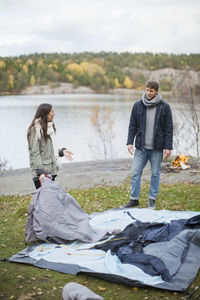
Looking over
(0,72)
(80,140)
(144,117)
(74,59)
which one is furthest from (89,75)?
(144,117)

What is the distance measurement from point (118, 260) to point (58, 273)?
0.69 meters

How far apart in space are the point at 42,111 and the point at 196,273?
10.2 ft

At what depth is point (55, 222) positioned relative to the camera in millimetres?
4496

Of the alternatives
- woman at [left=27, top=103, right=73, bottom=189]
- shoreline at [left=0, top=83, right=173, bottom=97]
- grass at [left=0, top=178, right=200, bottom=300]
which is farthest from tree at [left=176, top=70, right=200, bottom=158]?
shoreline at [left=0, top=83, right=173, bottom=97]

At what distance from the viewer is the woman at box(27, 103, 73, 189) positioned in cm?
507

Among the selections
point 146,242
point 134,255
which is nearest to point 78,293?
point 134,255

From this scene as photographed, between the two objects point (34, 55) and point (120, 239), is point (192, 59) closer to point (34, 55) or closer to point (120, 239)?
point (120, 239)

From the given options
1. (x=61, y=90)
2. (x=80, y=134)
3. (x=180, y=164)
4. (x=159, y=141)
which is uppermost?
(x=61, y=90)

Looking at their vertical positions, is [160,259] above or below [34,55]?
below

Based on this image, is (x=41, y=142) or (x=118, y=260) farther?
(x=41, y=142)

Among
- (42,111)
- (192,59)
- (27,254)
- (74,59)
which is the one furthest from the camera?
(74,59)

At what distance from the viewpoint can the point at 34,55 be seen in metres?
46.2

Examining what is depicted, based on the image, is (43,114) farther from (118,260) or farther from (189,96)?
(189,96)

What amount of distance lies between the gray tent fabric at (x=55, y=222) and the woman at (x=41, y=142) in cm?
40
